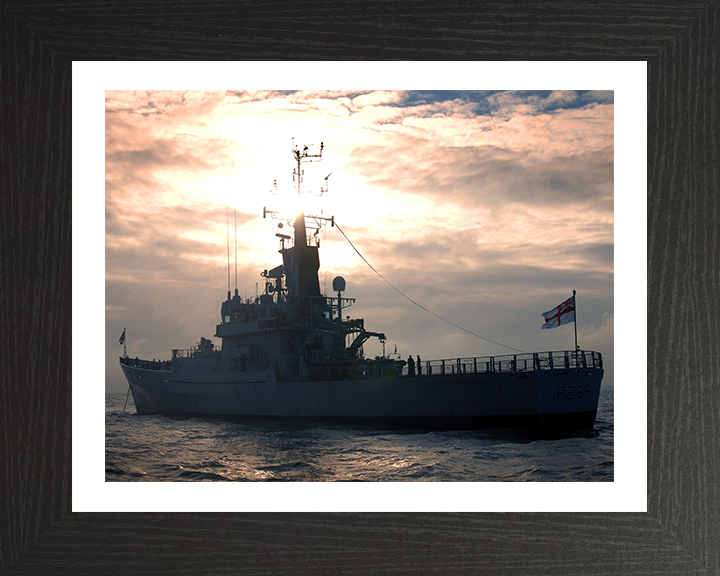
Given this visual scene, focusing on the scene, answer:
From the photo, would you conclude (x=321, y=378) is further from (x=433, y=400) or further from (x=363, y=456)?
(x=363, y=456)

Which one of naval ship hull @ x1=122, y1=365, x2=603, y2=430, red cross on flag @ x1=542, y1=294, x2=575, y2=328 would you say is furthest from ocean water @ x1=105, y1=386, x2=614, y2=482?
red cross on flag @ x1=542, y1=294, x2=575, y2=328

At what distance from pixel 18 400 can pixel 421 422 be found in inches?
324

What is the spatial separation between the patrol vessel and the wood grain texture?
15.0ft

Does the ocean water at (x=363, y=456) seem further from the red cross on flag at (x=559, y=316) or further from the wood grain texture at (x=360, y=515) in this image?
the red cross on flag at (x=559, y=316)

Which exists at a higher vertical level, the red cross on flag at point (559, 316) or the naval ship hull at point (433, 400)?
the red cross on flag at point (559, 316)

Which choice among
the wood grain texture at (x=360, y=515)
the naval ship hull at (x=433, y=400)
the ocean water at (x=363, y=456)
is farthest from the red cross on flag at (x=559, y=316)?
the wood grain texture at (x=360, y=515)

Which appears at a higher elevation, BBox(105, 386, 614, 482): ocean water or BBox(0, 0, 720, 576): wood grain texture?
BBox(0, 0, 720, 576): wood grain texture

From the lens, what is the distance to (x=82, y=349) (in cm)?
400

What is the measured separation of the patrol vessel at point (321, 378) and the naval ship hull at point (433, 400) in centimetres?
2

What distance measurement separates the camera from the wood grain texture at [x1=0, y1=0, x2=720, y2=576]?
379 centimetres

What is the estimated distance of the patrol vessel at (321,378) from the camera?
10.5 meters

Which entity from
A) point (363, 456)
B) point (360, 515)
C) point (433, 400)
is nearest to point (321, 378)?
point (433, 400)

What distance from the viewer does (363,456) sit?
7.67 metres

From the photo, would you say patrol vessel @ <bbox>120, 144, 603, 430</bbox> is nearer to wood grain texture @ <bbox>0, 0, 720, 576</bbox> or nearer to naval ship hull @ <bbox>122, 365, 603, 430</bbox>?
naval ship hull @ <bbox>122, 365, 603, 430</bbox>
